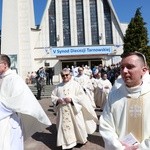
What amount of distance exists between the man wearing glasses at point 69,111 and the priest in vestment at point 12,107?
2.50 meters

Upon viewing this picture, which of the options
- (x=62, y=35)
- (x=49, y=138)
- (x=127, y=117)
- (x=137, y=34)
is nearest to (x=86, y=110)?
(x=49, y=138)

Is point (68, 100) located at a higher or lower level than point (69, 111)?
higher

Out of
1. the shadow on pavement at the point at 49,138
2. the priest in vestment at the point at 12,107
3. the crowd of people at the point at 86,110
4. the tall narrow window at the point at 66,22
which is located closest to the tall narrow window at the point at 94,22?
the tall narrow window at the point at 66,22

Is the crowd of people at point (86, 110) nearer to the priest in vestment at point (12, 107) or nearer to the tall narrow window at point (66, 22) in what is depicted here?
the priest in vestment at point (12, 107)

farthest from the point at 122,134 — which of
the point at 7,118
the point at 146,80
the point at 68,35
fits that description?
the point at 68,35

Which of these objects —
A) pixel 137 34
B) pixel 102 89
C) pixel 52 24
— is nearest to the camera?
pixel 102 89

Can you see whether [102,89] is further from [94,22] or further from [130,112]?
[94,22]

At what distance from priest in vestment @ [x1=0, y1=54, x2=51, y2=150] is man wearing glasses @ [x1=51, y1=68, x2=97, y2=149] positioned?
250cm

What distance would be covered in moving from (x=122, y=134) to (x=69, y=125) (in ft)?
13.8

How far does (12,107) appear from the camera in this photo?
4363mm

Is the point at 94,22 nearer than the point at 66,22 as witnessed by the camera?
No

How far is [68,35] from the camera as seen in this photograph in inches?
1583

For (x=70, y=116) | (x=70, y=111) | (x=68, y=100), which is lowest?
(x=70, y=116)

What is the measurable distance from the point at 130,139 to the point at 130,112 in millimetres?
242
